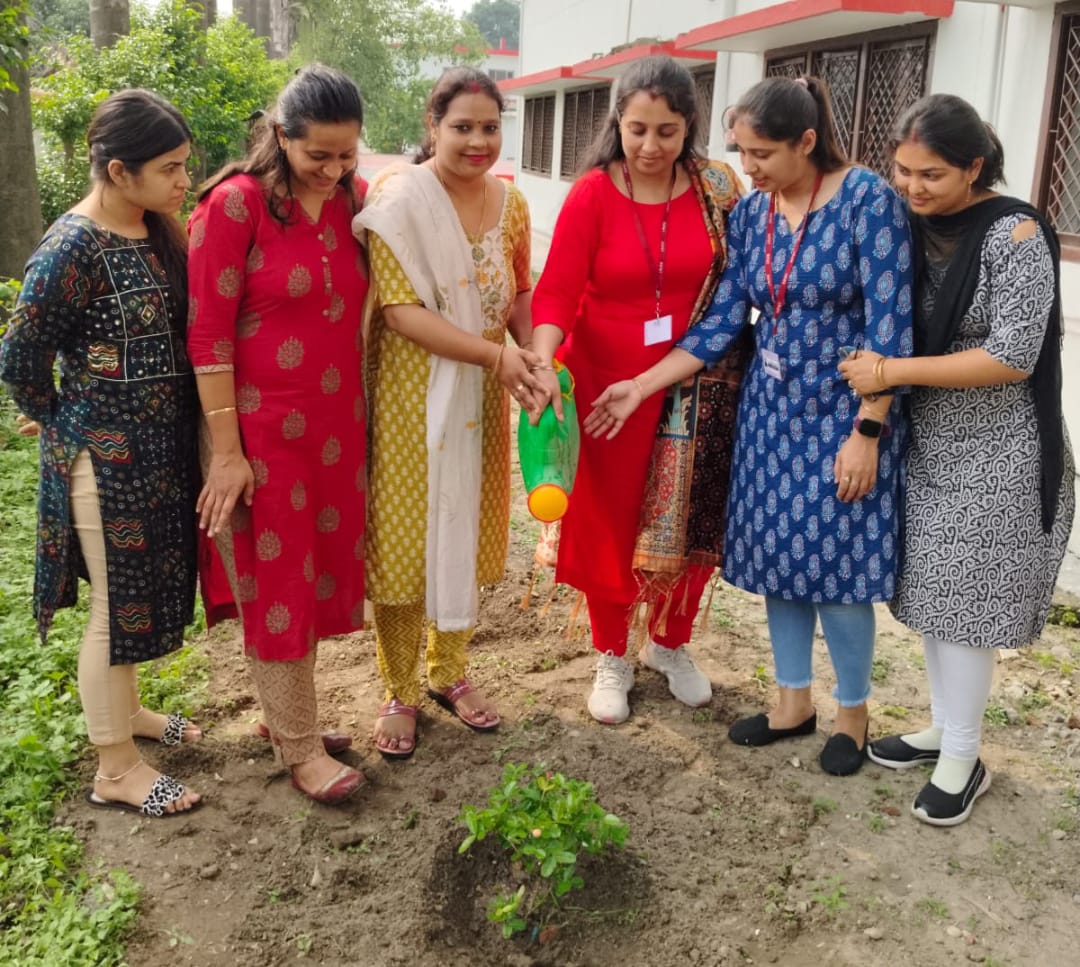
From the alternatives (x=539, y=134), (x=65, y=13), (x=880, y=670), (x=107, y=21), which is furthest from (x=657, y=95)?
(x=65, y=13)

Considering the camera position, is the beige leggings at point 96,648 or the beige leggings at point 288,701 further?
the beige leggings at point 288,701

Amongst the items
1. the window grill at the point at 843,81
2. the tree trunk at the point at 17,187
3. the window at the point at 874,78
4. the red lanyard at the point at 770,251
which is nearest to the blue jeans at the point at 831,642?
the red lanyard at the point at 770,251

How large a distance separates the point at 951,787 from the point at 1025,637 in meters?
0.42

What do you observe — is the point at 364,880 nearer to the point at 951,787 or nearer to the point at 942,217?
the point at 951,787

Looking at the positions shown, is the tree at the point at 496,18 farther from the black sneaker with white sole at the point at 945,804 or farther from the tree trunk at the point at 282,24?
the black sneaker with white sole at the point at 945,804

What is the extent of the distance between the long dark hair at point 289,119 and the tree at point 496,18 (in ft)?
252

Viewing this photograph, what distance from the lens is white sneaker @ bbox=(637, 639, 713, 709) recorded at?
306 centimetres

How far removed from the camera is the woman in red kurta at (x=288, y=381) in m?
2.21

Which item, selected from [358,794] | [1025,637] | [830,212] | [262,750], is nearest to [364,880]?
[358,794]

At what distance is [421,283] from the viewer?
243 centimetres

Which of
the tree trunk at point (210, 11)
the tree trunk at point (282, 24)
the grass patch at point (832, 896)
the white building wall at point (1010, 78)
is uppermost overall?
the tree trunk at point (282, 24)

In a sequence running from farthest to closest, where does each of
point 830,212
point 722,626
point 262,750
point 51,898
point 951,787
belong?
point 722,626, point 262,750, point 951,787, point 830,212, point 51,898

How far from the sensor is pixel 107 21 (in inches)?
413

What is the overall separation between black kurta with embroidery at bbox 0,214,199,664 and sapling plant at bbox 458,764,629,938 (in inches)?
35.2
